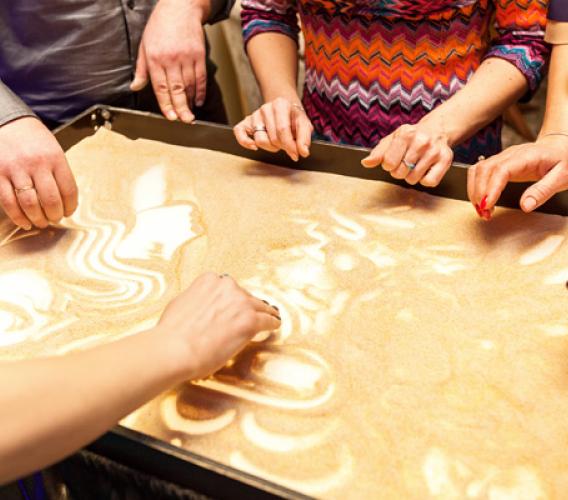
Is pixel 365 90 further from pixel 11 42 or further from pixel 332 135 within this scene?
pixel 11 42

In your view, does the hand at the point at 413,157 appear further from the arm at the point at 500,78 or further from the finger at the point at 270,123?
the finger at the point at 270,123

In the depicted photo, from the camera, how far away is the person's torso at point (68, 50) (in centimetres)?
141

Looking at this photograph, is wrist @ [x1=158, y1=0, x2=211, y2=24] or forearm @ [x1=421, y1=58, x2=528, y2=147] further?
wrist @ [x1=158, y1=0, x2=211, y2=24]

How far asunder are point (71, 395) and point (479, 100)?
3.22 feet

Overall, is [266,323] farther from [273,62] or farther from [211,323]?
[273,62]

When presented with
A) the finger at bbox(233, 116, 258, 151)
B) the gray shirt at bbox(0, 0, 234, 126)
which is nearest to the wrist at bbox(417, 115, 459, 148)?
the finger at bbox(233, 116, 258, 151)

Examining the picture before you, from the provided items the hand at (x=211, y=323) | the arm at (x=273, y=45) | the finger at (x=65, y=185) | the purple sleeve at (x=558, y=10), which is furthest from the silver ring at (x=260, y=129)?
the purple sleeve at (x=558, y=10)

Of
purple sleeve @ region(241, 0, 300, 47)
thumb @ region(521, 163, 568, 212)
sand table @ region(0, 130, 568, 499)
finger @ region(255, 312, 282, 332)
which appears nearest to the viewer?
sand table @ region(0, 130, 568, 499)

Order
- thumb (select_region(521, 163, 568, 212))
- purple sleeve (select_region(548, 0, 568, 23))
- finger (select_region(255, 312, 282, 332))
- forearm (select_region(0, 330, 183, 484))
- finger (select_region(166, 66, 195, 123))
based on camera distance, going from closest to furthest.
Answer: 1. forearm (select_region(0, 330, 183, 484))
2. finger (select_region(255, 312, 282, 332))
3. thumb (select_region(521, 163, 568, 212))
4. purple sleeve (select_region(548, 0, 568, 23))
5. finger (select_region(166, 66, 195, 123))

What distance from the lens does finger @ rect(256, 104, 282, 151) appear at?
131 cm

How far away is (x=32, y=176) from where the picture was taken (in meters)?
1.16

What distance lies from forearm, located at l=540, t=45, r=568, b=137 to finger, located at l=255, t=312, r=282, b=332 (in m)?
0.66

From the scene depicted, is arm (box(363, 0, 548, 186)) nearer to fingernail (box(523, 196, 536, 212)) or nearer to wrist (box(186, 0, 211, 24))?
fingernail (box(523, 196, 536, 212))

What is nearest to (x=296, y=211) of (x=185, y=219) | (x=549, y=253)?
(x=185, y=219)
